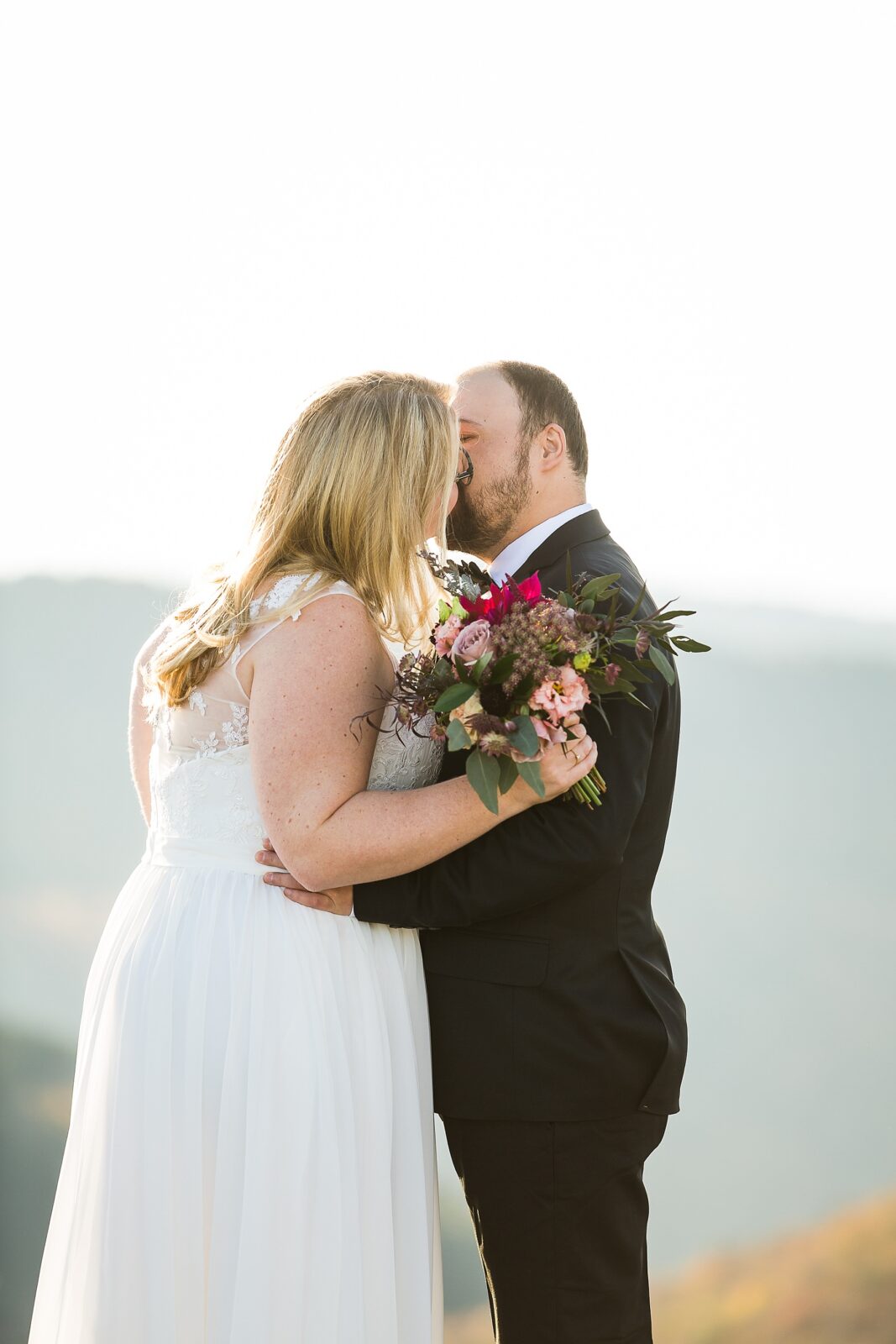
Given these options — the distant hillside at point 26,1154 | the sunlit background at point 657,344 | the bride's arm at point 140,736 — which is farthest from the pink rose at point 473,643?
the distant hillside at point 26,1154

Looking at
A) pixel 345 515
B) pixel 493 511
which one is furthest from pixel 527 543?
pixel 345 515

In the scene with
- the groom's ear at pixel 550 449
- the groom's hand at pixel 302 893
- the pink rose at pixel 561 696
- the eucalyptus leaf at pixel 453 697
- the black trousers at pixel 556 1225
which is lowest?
the black trousers at pixel 556 1225

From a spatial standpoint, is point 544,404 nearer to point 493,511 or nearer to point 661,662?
point 493,511

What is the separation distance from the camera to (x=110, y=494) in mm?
3188

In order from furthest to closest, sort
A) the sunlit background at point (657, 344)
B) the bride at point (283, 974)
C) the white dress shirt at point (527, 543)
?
the sunlit background at point (657, 344), the white dress shirt at point (527, 543), the bride at point (283, 974)

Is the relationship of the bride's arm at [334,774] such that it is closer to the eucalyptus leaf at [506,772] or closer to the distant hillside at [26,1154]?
the eucalyptus leaf at [506,772]

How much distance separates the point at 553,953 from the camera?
6.66 feet

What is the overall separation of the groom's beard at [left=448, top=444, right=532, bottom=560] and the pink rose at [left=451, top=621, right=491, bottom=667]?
861 millimetres

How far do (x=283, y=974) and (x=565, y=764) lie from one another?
55cm

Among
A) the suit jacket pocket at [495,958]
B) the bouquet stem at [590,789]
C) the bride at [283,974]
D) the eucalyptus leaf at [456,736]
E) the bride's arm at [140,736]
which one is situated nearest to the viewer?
the eucalyptus leaf at [456,736]

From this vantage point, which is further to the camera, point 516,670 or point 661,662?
point 661,662

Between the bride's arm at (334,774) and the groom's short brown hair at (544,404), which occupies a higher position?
the groom's short brown hair at (544,404)

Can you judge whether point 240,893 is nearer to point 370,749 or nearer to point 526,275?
point 370,749

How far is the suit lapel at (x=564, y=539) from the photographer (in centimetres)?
223
